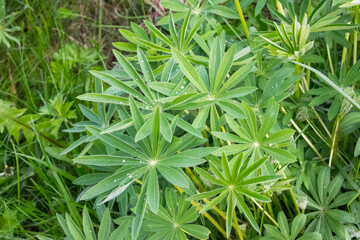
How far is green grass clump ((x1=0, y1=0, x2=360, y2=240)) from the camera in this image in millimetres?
1201

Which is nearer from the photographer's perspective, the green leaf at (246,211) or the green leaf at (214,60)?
the green leaf at (246,211)

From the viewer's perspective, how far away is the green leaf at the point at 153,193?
3.69 feet

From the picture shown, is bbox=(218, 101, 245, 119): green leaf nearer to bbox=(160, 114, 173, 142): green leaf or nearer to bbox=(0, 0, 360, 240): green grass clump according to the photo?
bbox=(0, 0, 360, 240): green grass clump

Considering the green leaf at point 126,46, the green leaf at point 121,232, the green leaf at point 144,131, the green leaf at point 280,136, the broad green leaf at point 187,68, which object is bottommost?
the green leaf at point 121,232

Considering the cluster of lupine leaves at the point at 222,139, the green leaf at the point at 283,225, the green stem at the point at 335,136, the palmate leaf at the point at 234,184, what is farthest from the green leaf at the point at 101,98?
the green stem at the point at 335,136

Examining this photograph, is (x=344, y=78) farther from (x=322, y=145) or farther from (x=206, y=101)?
(x=206, y=101)

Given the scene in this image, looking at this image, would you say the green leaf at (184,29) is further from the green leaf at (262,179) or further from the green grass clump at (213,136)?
the green leaf at (262,179)

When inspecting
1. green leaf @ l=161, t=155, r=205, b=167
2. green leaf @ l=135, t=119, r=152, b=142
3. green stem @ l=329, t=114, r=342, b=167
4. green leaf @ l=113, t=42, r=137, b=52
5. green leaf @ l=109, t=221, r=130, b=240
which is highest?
green leaf @ l=113, t=42, r=137, b=52

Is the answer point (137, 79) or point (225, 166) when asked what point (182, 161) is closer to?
point (225, 166)

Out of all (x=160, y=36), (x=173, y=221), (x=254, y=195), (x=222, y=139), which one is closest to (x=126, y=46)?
(x=160, y=36)

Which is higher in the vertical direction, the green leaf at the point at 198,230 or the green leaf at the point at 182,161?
the green leaf at the point at 182,161

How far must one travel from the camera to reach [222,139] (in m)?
1.27

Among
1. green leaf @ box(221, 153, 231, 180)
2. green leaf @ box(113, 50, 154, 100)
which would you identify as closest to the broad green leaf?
green leaf @ box(113, 50, 154, 100)

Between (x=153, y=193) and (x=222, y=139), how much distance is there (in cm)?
28
